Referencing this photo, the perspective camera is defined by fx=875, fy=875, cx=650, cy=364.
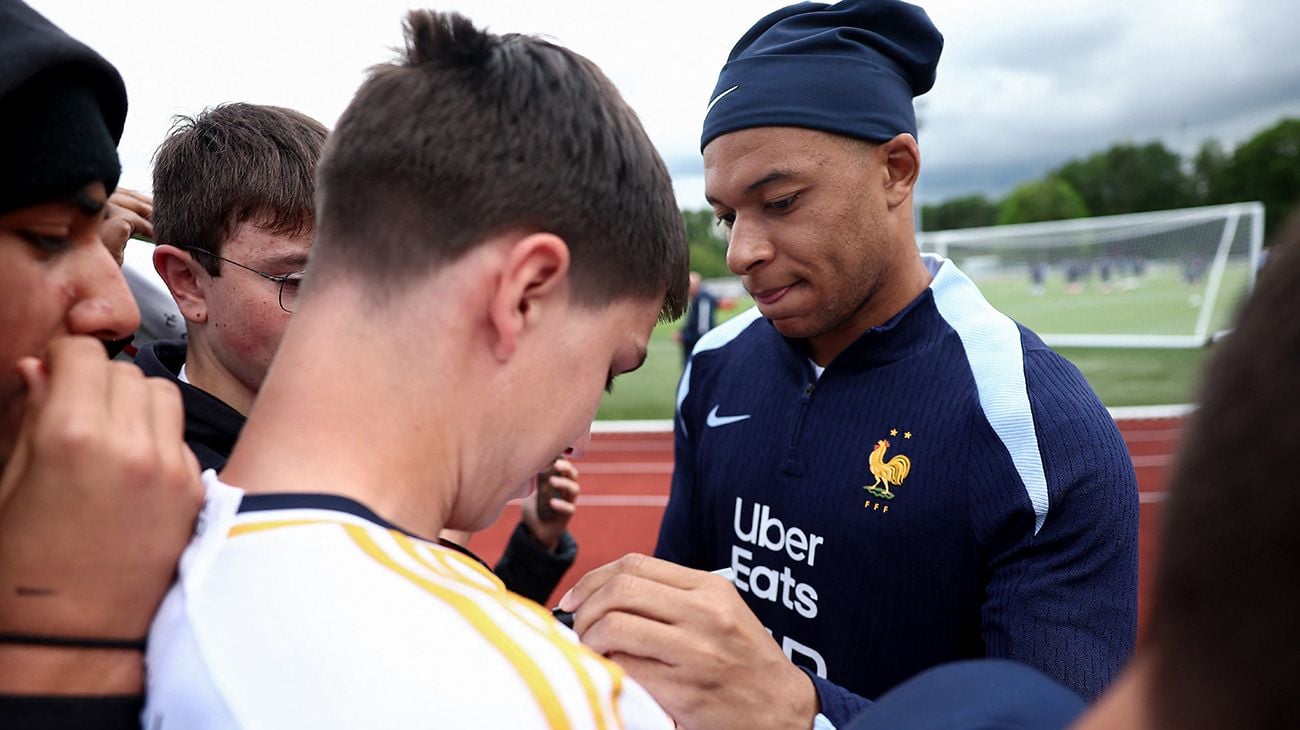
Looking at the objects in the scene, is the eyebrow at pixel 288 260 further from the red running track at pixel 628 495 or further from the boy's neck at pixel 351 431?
the red running track at pixel 628 495

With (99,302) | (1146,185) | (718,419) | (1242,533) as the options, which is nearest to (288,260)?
(99,302)

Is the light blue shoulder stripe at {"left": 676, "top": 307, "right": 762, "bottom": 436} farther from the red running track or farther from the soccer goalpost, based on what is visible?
the soccer goalpost

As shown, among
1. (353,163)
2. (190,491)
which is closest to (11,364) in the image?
(190,491)

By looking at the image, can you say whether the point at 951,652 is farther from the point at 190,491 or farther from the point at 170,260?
the point at 170,260

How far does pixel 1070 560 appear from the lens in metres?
1.71

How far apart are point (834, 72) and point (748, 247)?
18.6 inches

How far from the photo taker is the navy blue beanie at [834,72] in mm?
2131

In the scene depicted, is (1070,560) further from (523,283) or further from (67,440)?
(67,440)

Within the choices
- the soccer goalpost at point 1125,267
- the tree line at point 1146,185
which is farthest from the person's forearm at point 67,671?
the tree line at point 1146,185

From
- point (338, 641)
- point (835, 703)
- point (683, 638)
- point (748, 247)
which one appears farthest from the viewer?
point (748, 247)

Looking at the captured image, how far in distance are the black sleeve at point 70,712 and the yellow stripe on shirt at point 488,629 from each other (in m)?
0.27

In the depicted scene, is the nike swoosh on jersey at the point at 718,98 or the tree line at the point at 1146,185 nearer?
the nike swoosh on jersey at the point at 718,98

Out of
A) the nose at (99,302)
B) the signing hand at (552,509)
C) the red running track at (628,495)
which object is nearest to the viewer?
the nose at (99,302)

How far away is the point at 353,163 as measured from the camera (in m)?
1.11
